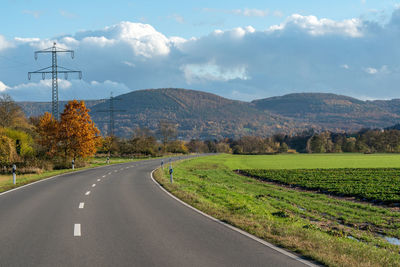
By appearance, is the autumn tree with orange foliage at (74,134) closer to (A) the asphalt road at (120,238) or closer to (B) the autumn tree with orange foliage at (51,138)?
(B) the autumn tree with orange foliage at (51,138)

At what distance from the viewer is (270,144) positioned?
165000mm

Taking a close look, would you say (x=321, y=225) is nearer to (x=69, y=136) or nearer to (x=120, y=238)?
(x=120, y=238)

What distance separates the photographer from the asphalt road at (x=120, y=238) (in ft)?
23.2

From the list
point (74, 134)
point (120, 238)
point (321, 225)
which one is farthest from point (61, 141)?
point (120, 238)

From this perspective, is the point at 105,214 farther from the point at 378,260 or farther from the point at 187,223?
the point at 378,260

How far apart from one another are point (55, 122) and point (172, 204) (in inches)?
1422

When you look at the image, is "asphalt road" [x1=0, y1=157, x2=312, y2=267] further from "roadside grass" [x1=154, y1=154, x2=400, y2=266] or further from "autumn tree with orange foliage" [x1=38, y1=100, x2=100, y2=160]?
"autumn tree with orange foliage" [x1=38, y1=100, x2=100, y2=160]

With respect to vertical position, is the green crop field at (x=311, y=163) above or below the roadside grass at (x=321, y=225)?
below

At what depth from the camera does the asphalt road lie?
7.06 meters

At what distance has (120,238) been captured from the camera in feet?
29.1

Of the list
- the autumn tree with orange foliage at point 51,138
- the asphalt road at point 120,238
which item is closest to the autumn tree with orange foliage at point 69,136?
the autumn tree with orange foliage at point 51,138

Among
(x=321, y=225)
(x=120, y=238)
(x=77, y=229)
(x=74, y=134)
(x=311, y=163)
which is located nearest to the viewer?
(x=120, y=238)

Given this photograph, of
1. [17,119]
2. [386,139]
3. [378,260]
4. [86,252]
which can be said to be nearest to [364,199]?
[378,260]

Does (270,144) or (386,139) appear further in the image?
(270,144)
